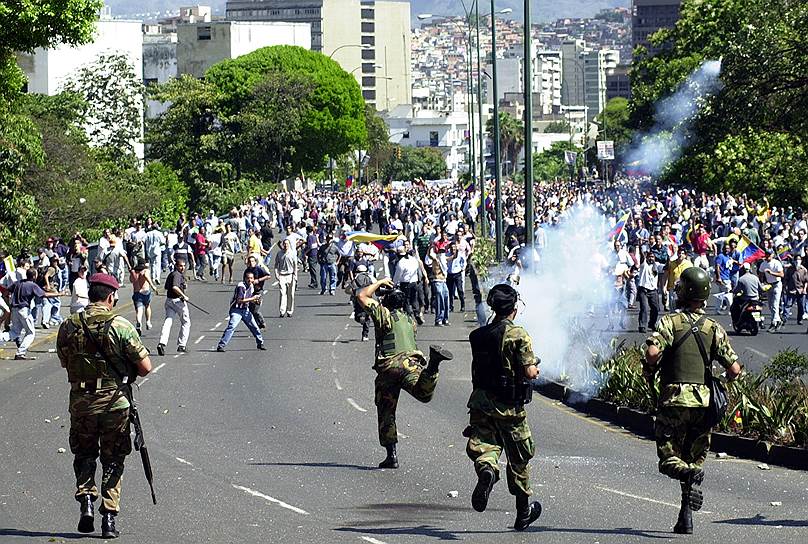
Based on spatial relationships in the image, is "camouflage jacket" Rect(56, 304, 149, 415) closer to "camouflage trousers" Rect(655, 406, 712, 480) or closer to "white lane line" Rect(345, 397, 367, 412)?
"camouflage trousers" Rect(655, 406, 712, 480)

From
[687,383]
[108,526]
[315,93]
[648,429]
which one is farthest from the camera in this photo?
[315,93]

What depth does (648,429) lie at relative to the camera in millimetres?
16156

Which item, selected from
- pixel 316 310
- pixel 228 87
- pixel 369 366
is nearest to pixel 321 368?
pixel 369 366

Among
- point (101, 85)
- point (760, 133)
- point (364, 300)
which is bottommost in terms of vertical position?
point (364, 300)

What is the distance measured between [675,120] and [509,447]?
22.4 meters

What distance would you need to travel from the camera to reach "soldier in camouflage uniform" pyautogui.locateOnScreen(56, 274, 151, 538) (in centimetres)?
1012

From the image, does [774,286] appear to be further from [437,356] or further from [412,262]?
[437,356]

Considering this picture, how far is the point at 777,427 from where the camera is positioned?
14.3m

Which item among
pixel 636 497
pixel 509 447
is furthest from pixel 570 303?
pixel 509 447

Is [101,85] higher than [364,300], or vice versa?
[101,85]

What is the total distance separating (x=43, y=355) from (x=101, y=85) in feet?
144

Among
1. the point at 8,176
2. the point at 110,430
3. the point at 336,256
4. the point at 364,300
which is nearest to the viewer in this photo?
the point at 110,430

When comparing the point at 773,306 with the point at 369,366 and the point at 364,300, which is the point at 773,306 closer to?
the point at 369,366

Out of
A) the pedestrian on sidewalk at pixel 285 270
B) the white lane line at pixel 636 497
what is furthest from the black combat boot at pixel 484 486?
the pedestrian on sidewalk at pixel 285 270
